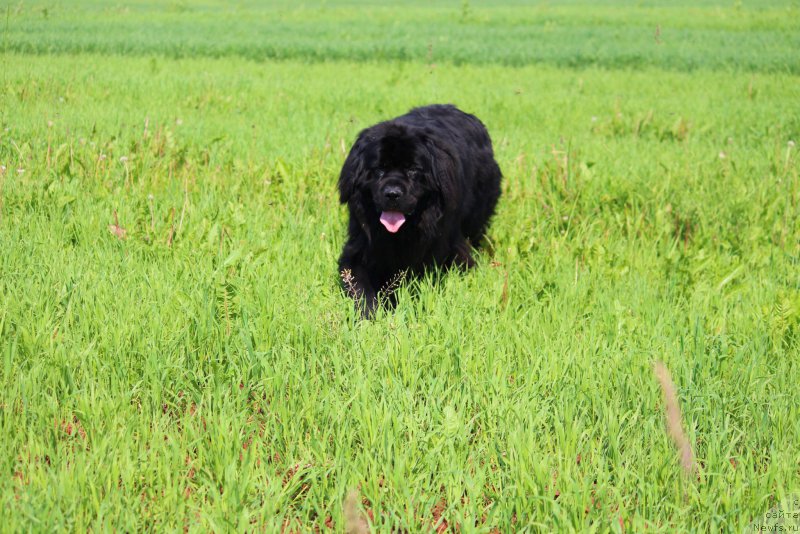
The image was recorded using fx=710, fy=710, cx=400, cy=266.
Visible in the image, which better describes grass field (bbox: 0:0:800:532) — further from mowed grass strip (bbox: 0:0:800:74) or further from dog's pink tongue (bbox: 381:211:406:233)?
mowed grass strip (bbox: 0:0:800:74)

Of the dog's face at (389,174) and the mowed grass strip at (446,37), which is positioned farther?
the mowed grass strip at (446,37)

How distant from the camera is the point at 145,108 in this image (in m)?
8.20

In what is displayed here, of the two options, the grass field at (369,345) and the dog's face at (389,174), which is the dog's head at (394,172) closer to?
the dog's face at (389,174)

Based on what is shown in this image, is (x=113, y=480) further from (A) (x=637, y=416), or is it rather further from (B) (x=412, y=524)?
(A) (x=637, y=416)

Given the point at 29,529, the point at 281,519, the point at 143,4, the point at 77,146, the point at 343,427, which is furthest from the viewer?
the point at 143,4

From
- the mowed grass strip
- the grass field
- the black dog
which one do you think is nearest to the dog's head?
the black dog

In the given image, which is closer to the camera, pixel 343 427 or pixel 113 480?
pixel 113 480

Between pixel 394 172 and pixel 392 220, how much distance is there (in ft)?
0.84

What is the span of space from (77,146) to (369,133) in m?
3.03

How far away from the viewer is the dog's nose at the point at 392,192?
351 centimetres

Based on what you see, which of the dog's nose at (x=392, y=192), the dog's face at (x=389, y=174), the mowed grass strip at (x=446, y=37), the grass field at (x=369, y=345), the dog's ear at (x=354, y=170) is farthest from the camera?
the mowed grass strip at (x=446, y=37)

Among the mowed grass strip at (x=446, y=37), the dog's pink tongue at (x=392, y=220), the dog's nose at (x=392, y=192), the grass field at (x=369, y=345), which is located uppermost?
the mowed grass strip at (x=446, y=37)

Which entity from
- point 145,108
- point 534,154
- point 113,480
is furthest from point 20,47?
point 113,480

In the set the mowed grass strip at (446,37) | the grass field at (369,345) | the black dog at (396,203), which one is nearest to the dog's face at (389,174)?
the black dog at (396,203)
